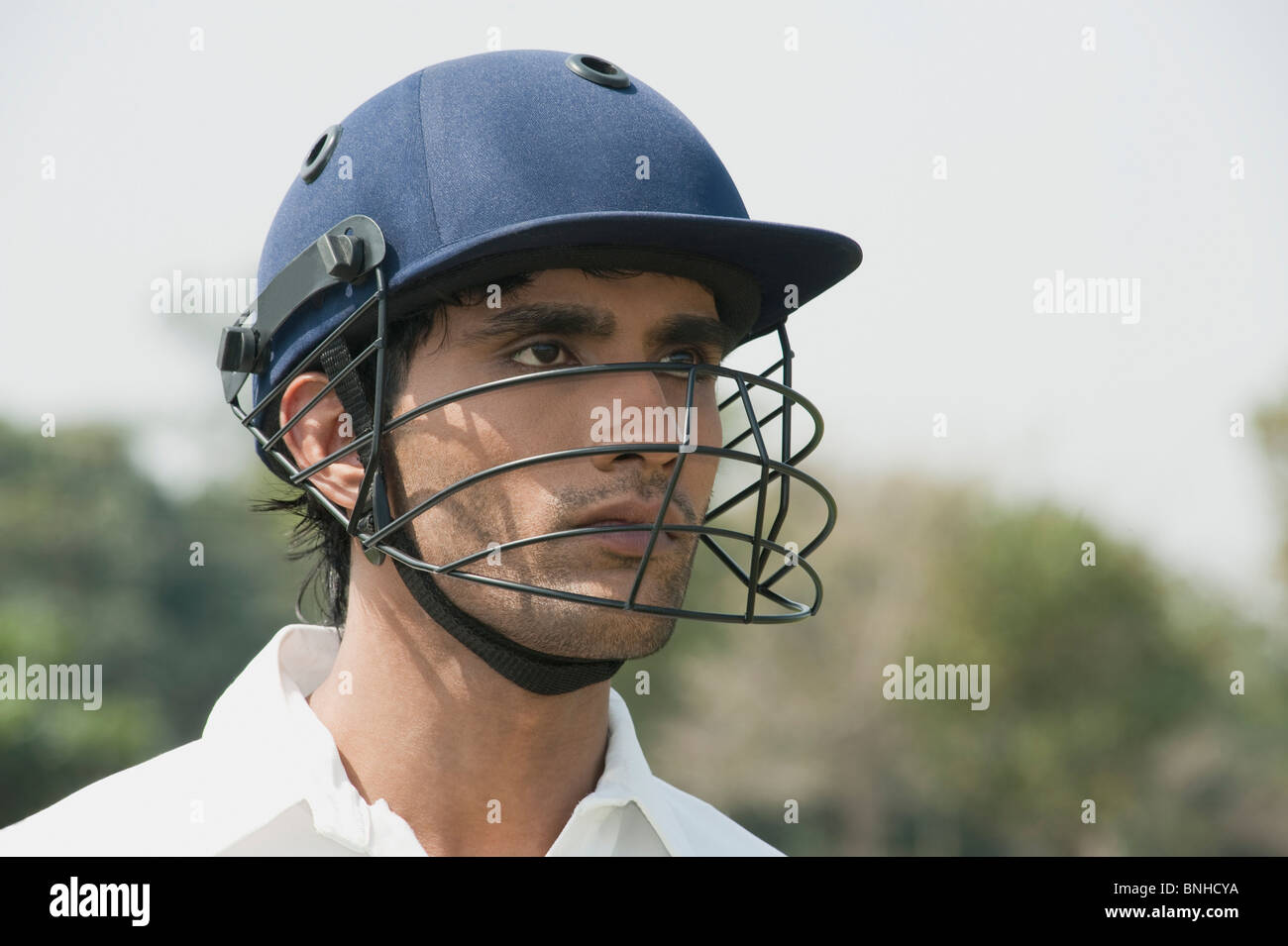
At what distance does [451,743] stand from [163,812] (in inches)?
24.4

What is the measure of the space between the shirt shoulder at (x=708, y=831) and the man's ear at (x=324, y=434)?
0.99 m

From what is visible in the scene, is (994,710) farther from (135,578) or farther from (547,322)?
(547,322)

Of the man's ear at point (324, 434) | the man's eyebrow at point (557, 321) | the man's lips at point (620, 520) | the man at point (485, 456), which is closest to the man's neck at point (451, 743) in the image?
the man at point (485, 456)

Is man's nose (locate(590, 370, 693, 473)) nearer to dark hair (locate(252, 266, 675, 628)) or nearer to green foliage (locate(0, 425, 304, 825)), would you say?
dark hair (locate(252, 266, 675, 628))

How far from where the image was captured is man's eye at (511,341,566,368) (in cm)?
277

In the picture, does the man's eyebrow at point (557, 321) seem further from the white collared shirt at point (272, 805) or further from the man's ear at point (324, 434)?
the white collared shirt at point (272, 805)

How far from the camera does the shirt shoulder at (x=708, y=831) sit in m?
3.21

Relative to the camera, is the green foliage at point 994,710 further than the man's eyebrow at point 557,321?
Yes

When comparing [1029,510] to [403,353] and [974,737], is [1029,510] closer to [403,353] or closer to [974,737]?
[974,737]

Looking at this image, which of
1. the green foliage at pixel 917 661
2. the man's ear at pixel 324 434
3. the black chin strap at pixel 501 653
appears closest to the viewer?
the black chin strap at pixel 501 653

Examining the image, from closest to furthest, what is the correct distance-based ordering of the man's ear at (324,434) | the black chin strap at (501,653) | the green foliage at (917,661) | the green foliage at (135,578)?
the black chin strap at (501,653) < the man's ear at (324,434) < the green foliage at (917,661) < the green foliage at (135,578)

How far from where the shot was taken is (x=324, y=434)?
3.04 metres

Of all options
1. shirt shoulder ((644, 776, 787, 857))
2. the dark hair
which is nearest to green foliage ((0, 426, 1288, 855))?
the dark hair
